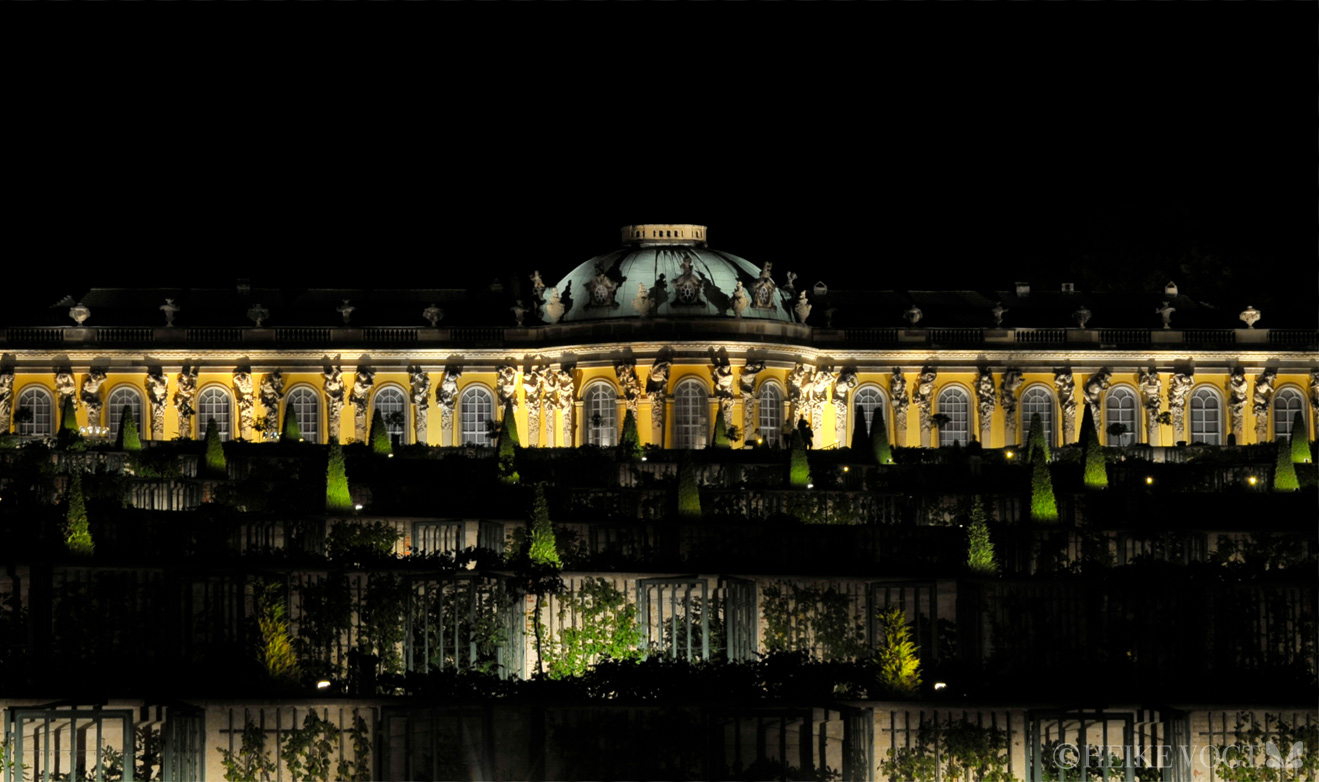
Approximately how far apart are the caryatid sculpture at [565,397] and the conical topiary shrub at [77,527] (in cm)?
3432

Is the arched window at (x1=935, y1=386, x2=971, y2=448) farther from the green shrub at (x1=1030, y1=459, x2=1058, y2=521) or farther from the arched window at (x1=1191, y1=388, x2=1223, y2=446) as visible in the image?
the green shrub at (x1=1030, y1=459, x2=1058, y2=521)

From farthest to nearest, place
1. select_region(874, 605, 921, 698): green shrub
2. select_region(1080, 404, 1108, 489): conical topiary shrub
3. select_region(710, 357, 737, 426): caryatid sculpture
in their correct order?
select_region(710, 357, 737, 426): caryatid sculpture, select_region(1080, 404, 1108, 489): conical topiary shrub, select_region(874, 605, 921, 698): green shrub

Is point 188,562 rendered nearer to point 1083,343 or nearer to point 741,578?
point 741,578

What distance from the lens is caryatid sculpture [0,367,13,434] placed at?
63.7 m

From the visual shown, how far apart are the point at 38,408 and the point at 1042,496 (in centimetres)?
3840

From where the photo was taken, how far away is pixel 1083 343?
2571 inches

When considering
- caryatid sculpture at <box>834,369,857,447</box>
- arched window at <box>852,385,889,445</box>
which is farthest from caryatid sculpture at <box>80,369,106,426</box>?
arched window at <box>852,385,889,445</box>

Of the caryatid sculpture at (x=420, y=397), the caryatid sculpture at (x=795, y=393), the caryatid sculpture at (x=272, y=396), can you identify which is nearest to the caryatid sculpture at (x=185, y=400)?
the caryatid sculpture at (x=272, y=396)

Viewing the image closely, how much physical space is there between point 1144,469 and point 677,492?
37.2 ft

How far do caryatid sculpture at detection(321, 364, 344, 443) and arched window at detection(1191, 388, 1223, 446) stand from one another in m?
25.1

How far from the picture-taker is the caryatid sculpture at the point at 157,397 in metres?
63.9

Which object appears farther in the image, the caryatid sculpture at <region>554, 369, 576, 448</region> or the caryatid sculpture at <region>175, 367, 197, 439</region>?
the caryatid sculpture at <region>175, 367, 197, 439</region>

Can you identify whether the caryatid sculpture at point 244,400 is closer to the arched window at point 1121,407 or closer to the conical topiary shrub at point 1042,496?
the arched window at point 1121,407

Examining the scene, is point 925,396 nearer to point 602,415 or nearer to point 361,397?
point 602,415
